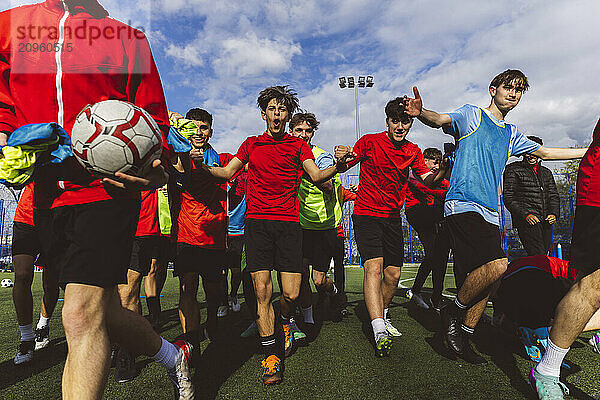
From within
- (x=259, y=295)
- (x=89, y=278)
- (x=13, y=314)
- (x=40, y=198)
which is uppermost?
(x=40, y=198)

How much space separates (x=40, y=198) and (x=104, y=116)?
1.66ft

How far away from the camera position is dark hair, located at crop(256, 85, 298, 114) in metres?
3.63

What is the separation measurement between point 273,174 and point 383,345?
5.73 feet

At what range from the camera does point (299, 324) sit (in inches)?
165

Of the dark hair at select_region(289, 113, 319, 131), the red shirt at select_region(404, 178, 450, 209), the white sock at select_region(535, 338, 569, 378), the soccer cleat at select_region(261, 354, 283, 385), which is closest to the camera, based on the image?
the white sock at select_region(535, 338, 569, 378)

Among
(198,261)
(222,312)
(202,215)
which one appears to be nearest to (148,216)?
(202,215)

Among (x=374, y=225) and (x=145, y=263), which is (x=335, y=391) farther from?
(x=145, y=263)

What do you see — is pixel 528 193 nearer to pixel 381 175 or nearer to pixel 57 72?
pixel 381 175

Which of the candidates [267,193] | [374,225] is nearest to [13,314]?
[267,193]

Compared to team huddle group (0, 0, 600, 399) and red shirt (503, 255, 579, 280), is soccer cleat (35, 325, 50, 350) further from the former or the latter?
red shirt (503, 255, 579, 280)

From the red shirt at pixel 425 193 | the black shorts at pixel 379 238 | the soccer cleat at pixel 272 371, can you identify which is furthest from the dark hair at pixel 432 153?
the soccer cleat at pixel 272 371

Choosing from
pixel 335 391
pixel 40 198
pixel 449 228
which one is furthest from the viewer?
pixel 449 228

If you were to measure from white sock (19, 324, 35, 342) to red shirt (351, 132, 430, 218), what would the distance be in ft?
10.8

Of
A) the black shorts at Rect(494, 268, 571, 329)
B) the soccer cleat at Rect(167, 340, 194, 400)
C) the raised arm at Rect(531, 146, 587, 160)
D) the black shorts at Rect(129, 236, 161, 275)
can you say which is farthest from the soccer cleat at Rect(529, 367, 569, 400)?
the black shorts at Rect(129, 236, 161, 275)
